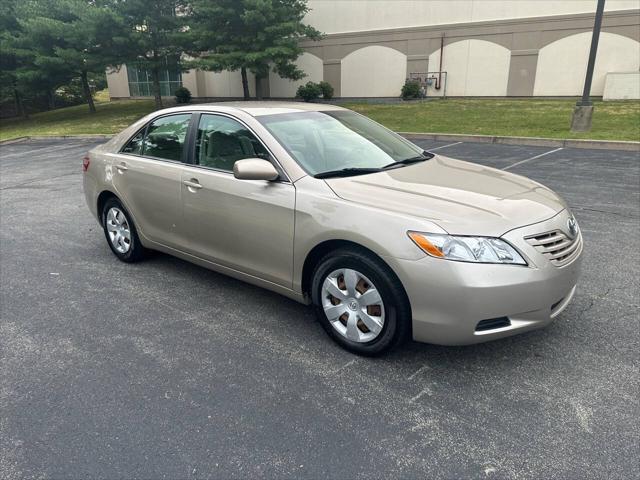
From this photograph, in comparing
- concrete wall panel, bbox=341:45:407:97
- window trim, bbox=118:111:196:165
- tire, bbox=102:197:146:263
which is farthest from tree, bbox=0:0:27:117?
window trim, bbox=118:111:196:165

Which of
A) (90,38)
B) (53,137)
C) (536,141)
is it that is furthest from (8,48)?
(536,141)

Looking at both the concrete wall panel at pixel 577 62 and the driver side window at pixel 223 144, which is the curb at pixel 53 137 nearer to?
the driver side window at pixel 223 144

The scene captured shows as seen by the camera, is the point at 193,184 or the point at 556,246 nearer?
the point at 556,246

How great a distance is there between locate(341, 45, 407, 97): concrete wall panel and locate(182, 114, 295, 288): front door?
1041 inches

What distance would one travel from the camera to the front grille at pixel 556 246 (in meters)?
2.91

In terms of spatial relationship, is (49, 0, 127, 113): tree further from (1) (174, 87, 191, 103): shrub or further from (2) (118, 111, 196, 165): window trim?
(2) (118, 111, 196, 165): window trim

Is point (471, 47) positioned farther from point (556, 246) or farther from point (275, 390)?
point (275, 390)

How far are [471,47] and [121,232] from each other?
25533mm

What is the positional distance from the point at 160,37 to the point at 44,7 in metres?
6.24

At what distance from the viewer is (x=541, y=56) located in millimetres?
24781

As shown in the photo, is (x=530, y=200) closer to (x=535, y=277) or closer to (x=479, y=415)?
(x=535, y=277)

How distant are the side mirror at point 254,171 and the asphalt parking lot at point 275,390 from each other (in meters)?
1.13

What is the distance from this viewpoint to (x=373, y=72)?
29.4m

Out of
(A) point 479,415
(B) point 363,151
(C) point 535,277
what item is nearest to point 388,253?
(C) point 535,277
